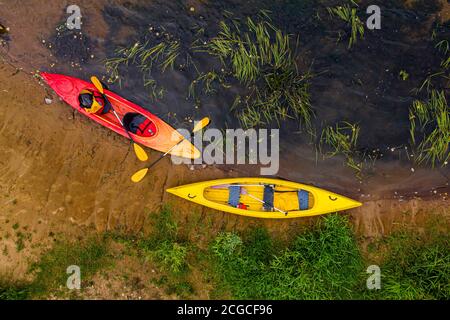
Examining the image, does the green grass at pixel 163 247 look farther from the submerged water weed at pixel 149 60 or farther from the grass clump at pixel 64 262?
the submerged water weed at pixel 149 60

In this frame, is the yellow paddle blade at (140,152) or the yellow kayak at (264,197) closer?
the yellow kayak at (264,197)

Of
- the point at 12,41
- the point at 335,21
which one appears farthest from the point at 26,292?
the point at 335,21

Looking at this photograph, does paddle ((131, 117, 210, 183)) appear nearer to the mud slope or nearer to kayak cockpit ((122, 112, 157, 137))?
the mud slope

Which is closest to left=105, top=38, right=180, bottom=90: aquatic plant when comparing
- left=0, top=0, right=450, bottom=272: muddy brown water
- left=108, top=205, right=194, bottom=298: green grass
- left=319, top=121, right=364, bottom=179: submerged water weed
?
left=0, top=0, right=450, bottom=272: muddy brown water

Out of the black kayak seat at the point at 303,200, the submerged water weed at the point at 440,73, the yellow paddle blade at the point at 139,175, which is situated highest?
the submerged water weed at the point at 440,73

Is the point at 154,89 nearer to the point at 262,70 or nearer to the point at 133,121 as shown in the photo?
the point at 133,121

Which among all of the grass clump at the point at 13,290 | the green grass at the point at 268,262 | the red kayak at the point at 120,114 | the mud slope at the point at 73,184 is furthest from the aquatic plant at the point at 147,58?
the grass clump at the point at 13,290
